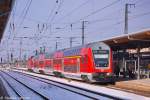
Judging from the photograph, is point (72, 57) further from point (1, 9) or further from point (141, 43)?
point (1, 9)

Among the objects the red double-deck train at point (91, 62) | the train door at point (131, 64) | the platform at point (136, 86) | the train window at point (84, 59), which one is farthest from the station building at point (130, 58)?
the platform at point (136, 86)

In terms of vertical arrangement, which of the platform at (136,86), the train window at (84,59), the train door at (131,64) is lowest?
the platform at (136,86)

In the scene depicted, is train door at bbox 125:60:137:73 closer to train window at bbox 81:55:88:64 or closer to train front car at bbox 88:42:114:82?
train window at bbox 81:55:88:64

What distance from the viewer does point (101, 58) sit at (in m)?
31.1

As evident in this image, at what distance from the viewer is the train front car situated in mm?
30500

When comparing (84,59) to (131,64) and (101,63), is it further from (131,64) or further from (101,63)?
(131,64)

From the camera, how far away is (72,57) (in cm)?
3609

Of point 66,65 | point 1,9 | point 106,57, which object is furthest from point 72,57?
point 1,9

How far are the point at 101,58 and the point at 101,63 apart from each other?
436 mm

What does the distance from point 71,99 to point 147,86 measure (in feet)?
24.5

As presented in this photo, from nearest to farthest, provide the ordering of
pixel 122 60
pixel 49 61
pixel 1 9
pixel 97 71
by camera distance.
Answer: pixel 1 9 < pixel 97 71 < pixel 122 60 < pixel 49 61

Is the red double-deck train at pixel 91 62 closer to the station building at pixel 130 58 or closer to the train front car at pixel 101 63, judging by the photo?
the train front car at pixel 101 63

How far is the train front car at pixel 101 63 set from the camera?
3050 centimetres

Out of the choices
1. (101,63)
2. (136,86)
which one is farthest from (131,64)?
(136,86)
